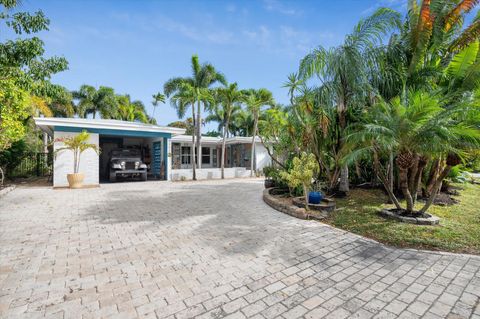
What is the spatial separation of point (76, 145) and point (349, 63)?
11.4m

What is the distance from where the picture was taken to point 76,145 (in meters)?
10.0

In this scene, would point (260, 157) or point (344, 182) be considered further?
point (260, 157)

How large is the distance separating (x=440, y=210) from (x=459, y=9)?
18.0ft

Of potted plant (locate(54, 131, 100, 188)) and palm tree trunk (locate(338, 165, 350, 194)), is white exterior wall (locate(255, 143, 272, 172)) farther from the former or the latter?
potted plant (locate(54, 131, 100, 188))

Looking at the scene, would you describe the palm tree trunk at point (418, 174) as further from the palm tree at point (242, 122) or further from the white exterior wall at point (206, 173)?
the palm tree at point (242, 122)

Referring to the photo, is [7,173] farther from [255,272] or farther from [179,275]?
[255,272]

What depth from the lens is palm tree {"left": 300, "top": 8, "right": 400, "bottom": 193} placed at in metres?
6.10

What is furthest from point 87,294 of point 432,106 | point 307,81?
point 307,81

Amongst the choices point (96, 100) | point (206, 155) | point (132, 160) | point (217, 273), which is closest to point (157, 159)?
A: point (132, 160)

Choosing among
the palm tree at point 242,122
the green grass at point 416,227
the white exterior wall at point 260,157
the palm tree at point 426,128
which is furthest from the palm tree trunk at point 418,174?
the palm tree at point 242,122

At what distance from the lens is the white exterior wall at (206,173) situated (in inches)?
550

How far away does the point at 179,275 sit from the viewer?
2777mm

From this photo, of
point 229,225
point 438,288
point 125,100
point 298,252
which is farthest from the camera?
point 125,100

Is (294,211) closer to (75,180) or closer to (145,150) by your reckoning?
(75,180)
